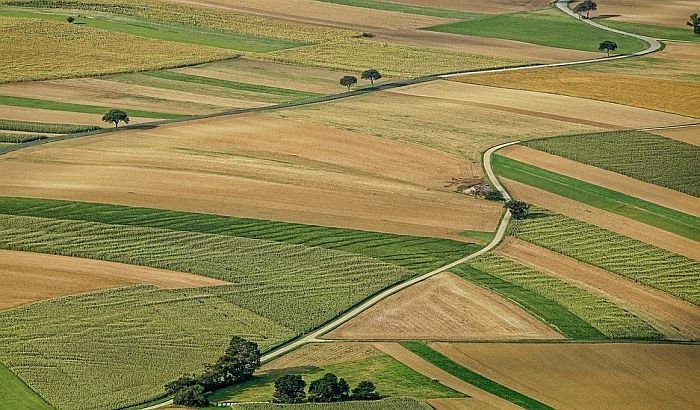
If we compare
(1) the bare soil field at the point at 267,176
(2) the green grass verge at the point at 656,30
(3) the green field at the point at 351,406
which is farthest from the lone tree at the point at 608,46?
(3) the green field at the point at 351,406

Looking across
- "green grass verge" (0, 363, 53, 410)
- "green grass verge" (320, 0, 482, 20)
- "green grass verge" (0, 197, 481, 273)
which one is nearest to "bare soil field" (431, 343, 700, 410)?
"green grass verge" (0, 197, 481, 273)

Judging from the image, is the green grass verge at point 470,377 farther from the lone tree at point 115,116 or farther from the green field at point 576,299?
the lone tree at point 115,116

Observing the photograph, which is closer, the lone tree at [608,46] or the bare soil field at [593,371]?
the bare soil field at [593,371]

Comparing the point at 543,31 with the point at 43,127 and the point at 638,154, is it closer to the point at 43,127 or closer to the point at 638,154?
the point at 638,154

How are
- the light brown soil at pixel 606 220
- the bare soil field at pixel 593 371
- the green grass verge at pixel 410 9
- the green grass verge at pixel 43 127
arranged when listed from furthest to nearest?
the green grass verge at pixel 410 9 < the green grass verge at pixel 43 127 < the light brown soil at pixel 606 220 < the bare soil field at pixel 593 371

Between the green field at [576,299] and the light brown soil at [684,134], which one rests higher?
the light brown soil at [684,134]

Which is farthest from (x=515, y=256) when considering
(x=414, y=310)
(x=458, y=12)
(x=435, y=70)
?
(x=458, y=12)

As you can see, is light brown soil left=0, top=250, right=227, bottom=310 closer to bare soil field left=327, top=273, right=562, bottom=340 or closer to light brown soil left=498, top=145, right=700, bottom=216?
bare soil field left=327, top=273, right=562, bottom=340

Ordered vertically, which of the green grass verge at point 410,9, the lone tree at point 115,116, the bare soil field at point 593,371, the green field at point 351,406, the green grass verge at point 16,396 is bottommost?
the bare soil field at point 593,371
